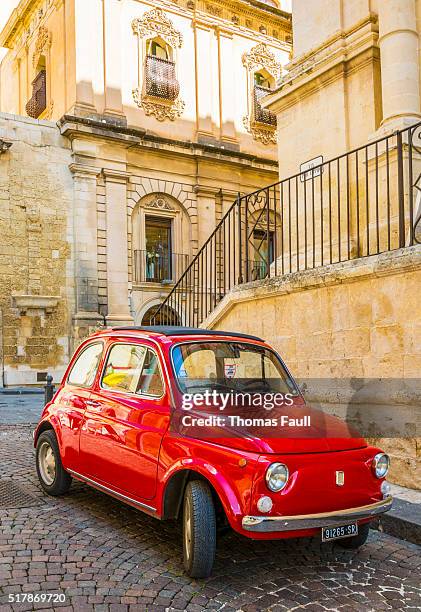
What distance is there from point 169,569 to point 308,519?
1056mm

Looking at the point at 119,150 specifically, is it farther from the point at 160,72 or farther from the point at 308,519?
the point at 308,519

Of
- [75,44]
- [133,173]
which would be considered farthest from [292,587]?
[75,44]

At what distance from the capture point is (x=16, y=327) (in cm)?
2009

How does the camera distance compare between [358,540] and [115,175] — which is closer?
[358,540]

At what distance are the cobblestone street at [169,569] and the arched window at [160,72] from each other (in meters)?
20.4

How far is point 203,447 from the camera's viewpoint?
434 cm

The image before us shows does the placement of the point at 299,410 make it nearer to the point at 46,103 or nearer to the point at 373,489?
the point at 373,489

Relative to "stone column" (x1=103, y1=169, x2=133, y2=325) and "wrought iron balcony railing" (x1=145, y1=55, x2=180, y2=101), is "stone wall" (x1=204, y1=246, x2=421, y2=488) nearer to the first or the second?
"stone column" (x1=103, y1=169, x2=133, y2=325)

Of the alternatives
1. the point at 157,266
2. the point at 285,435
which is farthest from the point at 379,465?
the point at 157,266

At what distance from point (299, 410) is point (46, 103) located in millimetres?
22374

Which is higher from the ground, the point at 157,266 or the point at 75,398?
the point at 157,266

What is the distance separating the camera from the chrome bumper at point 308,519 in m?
3.97

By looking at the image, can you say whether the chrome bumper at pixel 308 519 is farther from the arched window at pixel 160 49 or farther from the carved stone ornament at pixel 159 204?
the arched window at pixel 160 49

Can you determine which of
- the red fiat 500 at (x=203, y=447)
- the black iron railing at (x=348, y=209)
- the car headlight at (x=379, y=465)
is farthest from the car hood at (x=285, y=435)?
the black iron railing at (x=348, y=209)
